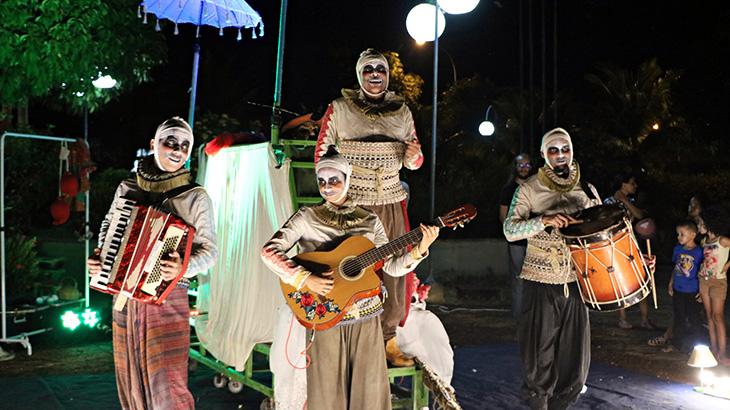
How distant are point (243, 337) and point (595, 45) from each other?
60.7 ft

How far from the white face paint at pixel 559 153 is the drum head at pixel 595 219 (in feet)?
1.61

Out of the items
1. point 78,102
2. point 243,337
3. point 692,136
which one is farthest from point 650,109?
point 243,337

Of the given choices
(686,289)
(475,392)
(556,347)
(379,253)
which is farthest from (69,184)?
(686,289)

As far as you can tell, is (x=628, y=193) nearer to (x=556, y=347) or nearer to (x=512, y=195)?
(x=512, y=195)

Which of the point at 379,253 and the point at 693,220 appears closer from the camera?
the point at 379,253

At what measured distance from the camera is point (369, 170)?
4914 millimetres

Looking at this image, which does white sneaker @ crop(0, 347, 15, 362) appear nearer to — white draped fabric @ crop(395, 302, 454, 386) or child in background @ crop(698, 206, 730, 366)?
white draped fabric @ crop(395, 302, 454, 386)

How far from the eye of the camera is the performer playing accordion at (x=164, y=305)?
13.6 ft

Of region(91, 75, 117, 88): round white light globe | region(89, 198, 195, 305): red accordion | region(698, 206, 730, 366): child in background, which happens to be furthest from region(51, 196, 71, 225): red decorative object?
region(698, 206, 730, 366): child in background

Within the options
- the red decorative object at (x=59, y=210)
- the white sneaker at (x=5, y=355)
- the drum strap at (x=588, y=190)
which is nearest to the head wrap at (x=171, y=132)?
the drum strap at (x=588, y=190)

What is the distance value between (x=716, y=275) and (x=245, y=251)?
5.01 m

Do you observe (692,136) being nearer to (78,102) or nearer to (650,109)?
(650,109)

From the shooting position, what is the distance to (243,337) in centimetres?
581

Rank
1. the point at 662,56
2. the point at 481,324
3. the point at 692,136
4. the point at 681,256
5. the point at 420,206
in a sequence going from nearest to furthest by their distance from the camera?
the point at 681,256 < the point at 481,324 < the point at 420,206 < the point at 692,136 < the point at 662,56
